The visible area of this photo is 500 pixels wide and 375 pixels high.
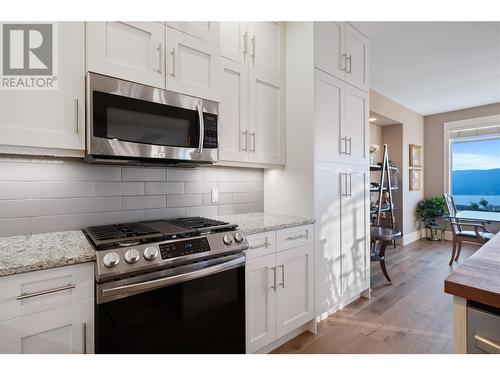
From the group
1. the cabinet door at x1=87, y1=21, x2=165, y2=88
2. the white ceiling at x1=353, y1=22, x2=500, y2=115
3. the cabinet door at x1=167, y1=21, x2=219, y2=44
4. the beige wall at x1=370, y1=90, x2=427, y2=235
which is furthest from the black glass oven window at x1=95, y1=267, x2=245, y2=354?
the beige wall at x1=370, y1=90, x2=427, y2=235

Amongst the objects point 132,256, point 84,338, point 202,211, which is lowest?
point 84,338

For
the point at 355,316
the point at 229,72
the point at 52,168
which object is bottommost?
the point at 355,316

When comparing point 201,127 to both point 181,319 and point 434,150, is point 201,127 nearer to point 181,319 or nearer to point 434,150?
point 181,319

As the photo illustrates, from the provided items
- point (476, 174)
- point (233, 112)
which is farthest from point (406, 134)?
point (233, 112)

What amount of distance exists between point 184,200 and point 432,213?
5440mm

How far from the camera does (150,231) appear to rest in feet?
4.62

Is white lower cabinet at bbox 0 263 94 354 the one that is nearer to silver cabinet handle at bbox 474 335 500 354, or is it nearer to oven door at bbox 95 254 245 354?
oven door at bbox 95 254 245 354

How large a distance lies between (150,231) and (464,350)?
4.44 feet

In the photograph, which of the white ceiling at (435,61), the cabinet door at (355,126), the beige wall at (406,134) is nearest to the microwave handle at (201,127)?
the cabinet door at (355,126)

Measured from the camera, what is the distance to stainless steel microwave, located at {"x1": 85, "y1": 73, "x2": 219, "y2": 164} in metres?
1.38

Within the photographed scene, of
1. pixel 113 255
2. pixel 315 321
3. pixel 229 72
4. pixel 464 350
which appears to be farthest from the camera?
pixel 315 321

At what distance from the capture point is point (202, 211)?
2.14 meters

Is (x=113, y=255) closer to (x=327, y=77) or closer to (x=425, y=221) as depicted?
(x=327, y=77)

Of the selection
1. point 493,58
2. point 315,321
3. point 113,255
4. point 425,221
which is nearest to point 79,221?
point 113,255
